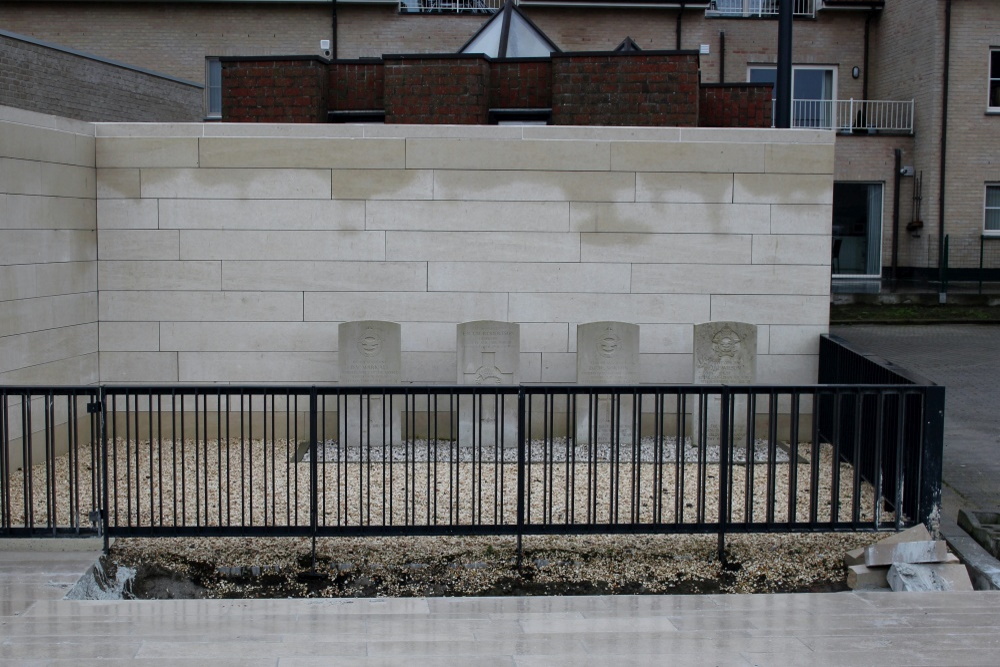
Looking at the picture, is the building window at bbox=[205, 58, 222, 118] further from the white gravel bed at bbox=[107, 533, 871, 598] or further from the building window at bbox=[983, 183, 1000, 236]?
the white gravel bed at bbox=[107, 533, 871, 598]

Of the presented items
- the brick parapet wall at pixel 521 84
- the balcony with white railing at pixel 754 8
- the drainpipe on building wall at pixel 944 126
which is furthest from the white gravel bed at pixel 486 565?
the balcony with white railing at pixel 754 8

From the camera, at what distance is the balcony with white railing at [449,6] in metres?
26.8

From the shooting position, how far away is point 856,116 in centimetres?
2781

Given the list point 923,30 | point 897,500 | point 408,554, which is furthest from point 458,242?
point 923,30

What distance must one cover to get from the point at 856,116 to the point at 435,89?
17258mm

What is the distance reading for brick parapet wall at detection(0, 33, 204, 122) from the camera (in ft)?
48.6

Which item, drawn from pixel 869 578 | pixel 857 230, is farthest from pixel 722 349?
pixel 857 230

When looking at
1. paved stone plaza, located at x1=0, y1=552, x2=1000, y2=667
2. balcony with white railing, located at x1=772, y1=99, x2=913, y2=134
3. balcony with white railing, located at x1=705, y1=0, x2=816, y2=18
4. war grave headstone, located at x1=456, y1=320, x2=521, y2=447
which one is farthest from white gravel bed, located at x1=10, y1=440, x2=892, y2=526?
balcony with white railing, located at x1=705, y1=0, x2=816, y2=18

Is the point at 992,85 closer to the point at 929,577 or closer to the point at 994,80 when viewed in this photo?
the point at 994,80

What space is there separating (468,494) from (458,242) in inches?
143

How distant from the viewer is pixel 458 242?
40.3ft

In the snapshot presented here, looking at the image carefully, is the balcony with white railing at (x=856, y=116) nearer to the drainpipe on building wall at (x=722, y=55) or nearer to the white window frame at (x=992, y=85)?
the white window frame at (x=992, y=85)

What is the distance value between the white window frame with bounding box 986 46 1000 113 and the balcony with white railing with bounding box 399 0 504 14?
11.6 meters

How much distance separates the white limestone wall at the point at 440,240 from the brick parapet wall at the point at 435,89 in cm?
174
